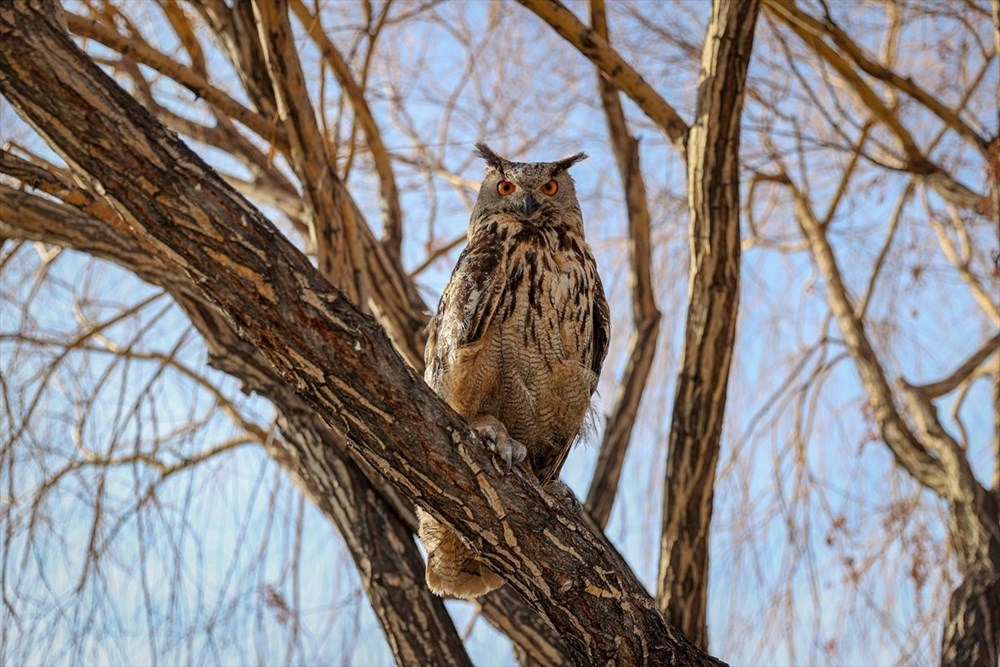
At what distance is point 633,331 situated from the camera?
4.19 m

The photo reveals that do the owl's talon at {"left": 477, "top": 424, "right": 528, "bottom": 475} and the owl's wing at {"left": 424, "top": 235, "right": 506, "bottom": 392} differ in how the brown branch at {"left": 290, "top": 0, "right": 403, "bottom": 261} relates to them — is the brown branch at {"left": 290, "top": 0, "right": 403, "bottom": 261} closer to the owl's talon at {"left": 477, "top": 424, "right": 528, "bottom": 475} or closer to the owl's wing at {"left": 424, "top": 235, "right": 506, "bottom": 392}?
the owl's wing at {"left": 424, "top": 235, "right": 506, "bottom": 392}

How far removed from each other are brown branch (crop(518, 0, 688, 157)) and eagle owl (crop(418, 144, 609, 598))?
2.24 feet

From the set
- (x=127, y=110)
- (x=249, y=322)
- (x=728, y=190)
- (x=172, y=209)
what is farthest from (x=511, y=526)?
(x=728, y=190)

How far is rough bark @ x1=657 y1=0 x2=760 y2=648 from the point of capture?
10.7 feet

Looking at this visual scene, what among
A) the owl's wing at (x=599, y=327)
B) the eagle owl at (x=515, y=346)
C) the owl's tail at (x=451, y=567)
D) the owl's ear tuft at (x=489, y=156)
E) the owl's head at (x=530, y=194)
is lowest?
the owl's tail at (x=451, y=567)

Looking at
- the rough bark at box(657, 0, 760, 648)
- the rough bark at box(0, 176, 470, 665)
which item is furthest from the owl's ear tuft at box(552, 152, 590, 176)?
the rough bark at box(0, 176, 470, 665)

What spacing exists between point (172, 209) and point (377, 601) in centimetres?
172

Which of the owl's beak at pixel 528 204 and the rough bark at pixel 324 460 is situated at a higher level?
the owl's beak at pixel 528 204

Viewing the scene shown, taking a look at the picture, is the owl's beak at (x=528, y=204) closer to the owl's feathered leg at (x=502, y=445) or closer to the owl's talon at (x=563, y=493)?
the owl's feathered leg at (x=502, y=445)

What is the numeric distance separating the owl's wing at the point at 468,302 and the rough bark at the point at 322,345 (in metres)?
0.51

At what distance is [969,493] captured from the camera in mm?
3795

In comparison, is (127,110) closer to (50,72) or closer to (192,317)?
(50,72)

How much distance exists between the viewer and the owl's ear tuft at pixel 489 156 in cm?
342

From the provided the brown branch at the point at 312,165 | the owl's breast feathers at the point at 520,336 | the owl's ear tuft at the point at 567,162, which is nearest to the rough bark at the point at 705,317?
the owl's ear tuft at the point at 567,162
